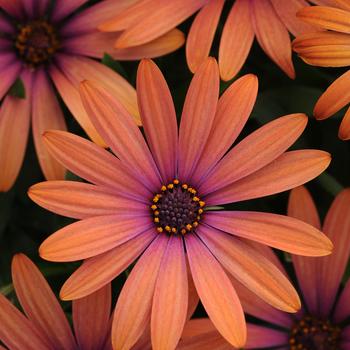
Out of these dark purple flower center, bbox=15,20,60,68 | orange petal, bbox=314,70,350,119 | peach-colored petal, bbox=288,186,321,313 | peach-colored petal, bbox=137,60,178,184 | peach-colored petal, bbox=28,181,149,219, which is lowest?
peach-colored petal, bbox=288,186,321,313

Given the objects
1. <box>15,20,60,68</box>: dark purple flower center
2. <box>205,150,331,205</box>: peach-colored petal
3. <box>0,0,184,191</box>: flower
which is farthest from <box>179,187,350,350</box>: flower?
<box>15,20,60,68</box>: dark purple flower center

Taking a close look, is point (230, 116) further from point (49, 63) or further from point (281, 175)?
point (49, 63)

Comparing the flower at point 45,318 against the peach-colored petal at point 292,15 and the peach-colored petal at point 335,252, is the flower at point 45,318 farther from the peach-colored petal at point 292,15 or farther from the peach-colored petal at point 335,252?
the peach-colored petal at point 292,15

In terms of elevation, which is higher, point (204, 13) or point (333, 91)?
point (204, 13)

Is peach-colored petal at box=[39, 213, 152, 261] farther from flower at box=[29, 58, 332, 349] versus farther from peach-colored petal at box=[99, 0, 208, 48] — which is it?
peach-colored petal at box=[99, 0, 208, 48]

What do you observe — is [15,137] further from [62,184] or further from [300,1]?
[300,1]

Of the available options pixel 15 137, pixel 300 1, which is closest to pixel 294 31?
pixel 300 1

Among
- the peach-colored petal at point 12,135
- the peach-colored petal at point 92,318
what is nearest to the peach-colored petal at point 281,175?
the peach-colored petal at point 92,318
